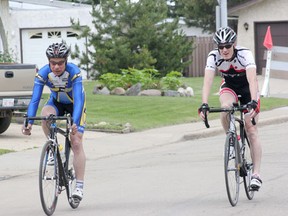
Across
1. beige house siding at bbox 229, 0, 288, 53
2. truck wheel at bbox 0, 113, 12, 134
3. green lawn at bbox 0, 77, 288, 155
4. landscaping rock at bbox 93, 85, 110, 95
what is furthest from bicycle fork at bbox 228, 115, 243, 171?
beige house siding at bbox 229, 0, 288, 53

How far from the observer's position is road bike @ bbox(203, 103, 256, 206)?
368 inches

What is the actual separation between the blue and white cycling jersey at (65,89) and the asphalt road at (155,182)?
109cm

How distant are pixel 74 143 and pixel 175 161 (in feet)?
15.2

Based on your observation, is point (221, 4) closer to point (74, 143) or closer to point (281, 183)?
point (281, 183)

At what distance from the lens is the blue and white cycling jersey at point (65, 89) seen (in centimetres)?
945

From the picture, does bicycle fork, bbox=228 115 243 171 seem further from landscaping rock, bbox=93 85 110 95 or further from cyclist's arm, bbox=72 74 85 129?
landscaping rock, bbox=93 85 110 95

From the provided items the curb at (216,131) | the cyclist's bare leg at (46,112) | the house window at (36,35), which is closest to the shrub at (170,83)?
the curb at (216,131)

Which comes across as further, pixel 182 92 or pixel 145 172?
pixel 182 92

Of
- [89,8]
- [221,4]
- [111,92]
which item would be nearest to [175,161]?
[221,4]

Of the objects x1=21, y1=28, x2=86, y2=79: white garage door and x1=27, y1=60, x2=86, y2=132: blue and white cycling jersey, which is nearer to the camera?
x1=27, y1=60, x2=86, y2=132: blue and white cycling jersey

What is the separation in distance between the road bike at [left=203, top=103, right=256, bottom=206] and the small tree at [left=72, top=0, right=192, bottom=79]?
19.4 meters

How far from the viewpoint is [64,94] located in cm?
980

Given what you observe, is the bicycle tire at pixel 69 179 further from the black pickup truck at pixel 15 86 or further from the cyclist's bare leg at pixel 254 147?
the black pickup truck at pixel 15 86

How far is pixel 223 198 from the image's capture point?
10031mm
